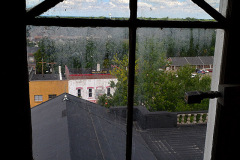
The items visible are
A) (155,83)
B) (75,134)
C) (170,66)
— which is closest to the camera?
(170,66)

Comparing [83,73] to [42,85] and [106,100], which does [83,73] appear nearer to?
[42,85]

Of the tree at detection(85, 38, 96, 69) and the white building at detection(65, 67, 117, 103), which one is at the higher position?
the tree at detection(85, 38, 96, 69)

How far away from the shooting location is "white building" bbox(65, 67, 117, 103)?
1721 mm

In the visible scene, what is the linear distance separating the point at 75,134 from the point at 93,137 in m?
0.36

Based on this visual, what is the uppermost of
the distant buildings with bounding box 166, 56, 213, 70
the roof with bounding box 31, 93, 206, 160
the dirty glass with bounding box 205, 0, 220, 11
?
the dirty glass with bounding box 205, 0, 220, 11

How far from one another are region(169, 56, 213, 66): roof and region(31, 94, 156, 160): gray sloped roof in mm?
1420

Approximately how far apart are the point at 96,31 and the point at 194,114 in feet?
8.85

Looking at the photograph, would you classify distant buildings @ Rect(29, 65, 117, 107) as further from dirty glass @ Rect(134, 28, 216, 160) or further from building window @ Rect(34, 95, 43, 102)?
dirty glass @ Rect(134, 28, 216, 160)

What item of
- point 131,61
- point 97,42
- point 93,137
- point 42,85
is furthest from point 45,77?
point 93,137

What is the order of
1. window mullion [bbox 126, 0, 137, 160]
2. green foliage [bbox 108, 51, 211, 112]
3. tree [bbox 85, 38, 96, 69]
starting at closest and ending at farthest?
window mullion [bbox 126, 0, 137, 160], tree [bbox 85, 38, 96, 69], green foliage [bbox 108, 51, 211, 112]

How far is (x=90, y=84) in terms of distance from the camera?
1829 mm

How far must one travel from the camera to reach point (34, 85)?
1729mm

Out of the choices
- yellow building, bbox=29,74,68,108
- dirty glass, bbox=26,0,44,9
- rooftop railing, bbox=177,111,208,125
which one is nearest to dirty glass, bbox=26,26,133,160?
yellow building, bbox=29,74,68,108

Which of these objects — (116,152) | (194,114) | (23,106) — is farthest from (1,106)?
(194,114)
